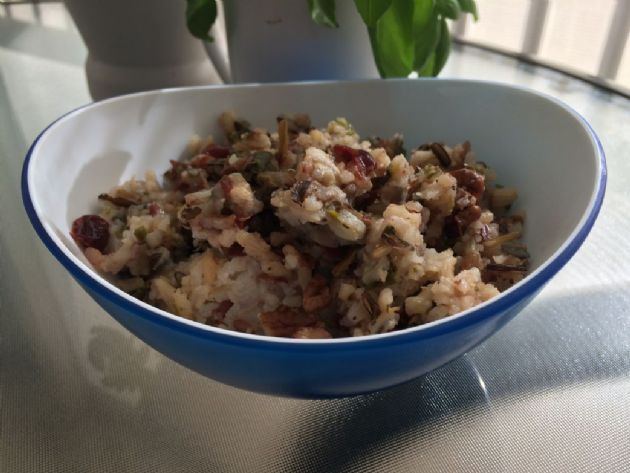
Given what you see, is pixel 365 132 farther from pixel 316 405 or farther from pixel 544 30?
pixel 544 30

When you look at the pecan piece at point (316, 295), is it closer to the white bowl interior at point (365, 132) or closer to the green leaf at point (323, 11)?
the white bowl interior at point (365, 132)

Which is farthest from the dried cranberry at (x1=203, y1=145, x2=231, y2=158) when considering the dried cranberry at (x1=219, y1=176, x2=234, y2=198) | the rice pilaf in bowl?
the dried cranberry at (x1=219, y1=176, x2=234, y2=198)

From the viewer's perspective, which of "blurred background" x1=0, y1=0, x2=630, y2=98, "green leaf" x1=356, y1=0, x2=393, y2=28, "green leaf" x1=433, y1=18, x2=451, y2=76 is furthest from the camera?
"blurred background" x1=0, y1=0, x2=630, y2=98

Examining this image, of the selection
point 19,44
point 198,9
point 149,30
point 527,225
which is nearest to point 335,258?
point 527,225

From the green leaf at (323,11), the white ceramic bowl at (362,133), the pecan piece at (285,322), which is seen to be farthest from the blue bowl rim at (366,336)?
the green leaf at (323,11)

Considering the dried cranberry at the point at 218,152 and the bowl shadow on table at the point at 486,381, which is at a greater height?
the dried cranberry at the point at 218,152

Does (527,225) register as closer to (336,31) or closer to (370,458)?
(370,458)

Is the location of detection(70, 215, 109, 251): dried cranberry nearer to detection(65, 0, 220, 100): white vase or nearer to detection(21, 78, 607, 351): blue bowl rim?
detection(21, 78, 607, 351): blue bowl rim
